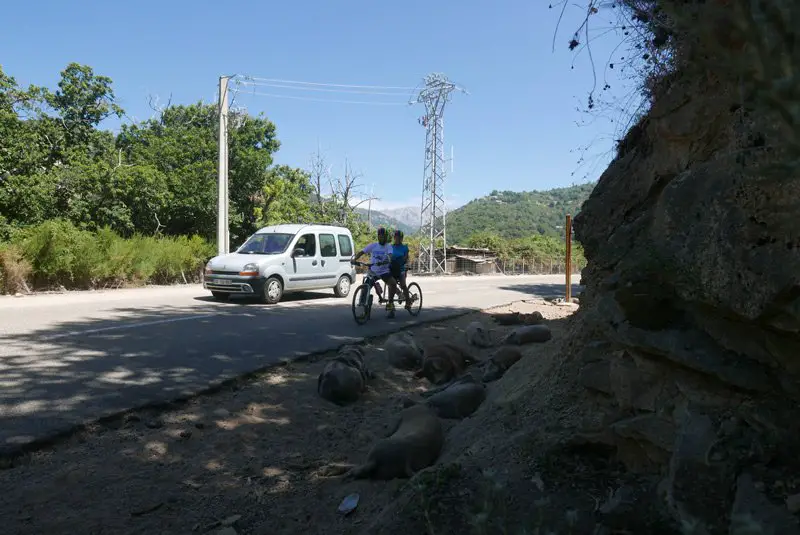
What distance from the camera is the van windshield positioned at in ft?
46.7

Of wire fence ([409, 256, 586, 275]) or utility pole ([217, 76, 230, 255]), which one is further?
wire fence ([409, 256, 586, 275])

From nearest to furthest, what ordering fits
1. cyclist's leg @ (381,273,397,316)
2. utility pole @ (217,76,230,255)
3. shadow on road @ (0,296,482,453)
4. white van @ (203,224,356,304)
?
shadow on road @ (0,296,482,453) → cyclist's leg @ (381,273,397,316) → white van @ (203,224,356,304) → utility pole @ (217,76,230,255)

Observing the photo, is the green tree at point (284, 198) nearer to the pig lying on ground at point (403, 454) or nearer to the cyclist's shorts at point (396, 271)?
the cyclist's shorts at point (396, 271)

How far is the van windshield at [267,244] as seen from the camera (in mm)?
14220

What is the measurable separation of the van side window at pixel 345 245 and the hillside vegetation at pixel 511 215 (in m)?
58.7

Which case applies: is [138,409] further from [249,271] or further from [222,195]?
[222,195]

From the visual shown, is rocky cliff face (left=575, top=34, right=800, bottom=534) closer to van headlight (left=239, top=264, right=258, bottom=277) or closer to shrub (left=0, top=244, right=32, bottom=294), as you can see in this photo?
van headlight (left=239, top=264, right=258, bottom=277)

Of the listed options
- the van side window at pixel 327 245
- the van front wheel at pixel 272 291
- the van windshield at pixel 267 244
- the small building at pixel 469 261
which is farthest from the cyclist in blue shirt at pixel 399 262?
the small building at pixel 469 261

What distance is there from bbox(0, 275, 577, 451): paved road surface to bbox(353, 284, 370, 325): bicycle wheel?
22 centimetres

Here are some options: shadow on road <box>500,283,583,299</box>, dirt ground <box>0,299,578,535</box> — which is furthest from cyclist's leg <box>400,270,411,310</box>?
shadow on road <box>500,283,583,299</box>

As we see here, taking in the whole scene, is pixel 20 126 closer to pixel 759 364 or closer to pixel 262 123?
pixel 262 123

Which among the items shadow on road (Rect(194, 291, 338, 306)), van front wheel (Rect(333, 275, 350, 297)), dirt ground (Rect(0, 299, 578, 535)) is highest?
van front wheel (Rect(333, 275, 350, 297))

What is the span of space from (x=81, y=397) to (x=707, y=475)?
4.76m

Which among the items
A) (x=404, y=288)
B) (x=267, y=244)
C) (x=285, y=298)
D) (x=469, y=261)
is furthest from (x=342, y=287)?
(x=469, y=261)
